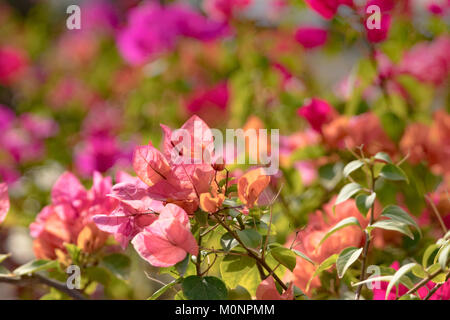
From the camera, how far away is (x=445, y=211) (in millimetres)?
764

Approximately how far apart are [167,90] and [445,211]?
0.80m

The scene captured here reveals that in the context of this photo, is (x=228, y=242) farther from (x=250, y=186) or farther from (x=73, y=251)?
(x=73, y=251)

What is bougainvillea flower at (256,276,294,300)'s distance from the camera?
0.47 m

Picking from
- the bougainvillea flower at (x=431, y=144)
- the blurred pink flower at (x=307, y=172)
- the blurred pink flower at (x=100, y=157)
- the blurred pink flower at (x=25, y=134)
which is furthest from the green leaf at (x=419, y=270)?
the blurred pink flower at (x=25, y=134)

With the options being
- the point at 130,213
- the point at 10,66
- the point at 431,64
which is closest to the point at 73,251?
the point at 130,213

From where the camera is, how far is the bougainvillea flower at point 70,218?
622 mm

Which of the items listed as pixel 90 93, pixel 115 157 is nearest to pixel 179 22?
pixel 115 157

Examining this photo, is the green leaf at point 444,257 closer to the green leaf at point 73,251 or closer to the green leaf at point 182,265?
the green leaf at point 182,265

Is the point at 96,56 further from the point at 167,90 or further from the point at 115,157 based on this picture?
the point at 115,157

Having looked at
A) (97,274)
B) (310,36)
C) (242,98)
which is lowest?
(97,274)

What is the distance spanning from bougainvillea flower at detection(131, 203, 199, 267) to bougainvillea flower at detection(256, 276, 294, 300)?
7 cm

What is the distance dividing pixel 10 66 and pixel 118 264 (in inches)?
56.6

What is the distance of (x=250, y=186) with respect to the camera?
1.56ft
